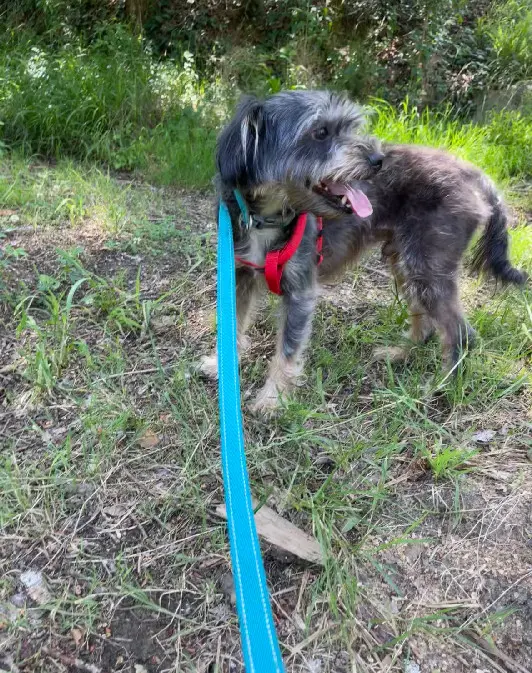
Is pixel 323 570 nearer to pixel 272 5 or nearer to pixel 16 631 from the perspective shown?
pixel 16 631

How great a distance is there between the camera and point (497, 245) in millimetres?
3182

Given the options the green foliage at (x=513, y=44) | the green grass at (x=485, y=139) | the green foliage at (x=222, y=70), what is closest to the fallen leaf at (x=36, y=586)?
the green foliage at (x=222, y=70)

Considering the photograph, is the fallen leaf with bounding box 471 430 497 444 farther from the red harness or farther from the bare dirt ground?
the red harness

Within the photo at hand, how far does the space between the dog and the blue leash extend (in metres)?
1.00

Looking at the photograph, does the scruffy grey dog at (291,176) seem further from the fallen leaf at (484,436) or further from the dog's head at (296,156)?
the fallen leaf at (484,436)

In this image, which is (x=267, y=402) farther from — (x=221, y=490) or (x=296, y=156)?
(x=296, y=156)

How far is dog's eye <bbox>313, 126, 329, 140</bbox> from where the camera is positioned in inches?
106

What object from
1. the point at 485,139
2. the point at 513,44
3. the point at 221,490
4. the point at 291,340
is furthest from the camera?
the point at 513,44

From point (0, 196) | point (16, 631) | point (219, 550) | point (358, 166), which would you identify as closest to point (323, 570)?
point (219, 550)

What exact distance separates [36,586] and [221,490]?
32.4 inches

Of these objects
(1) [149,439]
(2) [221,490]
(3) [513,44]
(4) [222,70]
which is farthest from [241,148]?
(3) [513,44]

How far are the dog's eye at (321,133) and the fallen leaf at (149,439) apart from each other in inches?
68.9

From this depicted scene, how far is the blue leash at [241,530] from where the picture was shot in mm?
1019

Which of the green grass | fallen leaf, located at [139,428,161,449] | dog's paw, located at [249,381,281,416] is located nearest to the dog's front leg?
dog's paw, located at [249,381,281,416]
